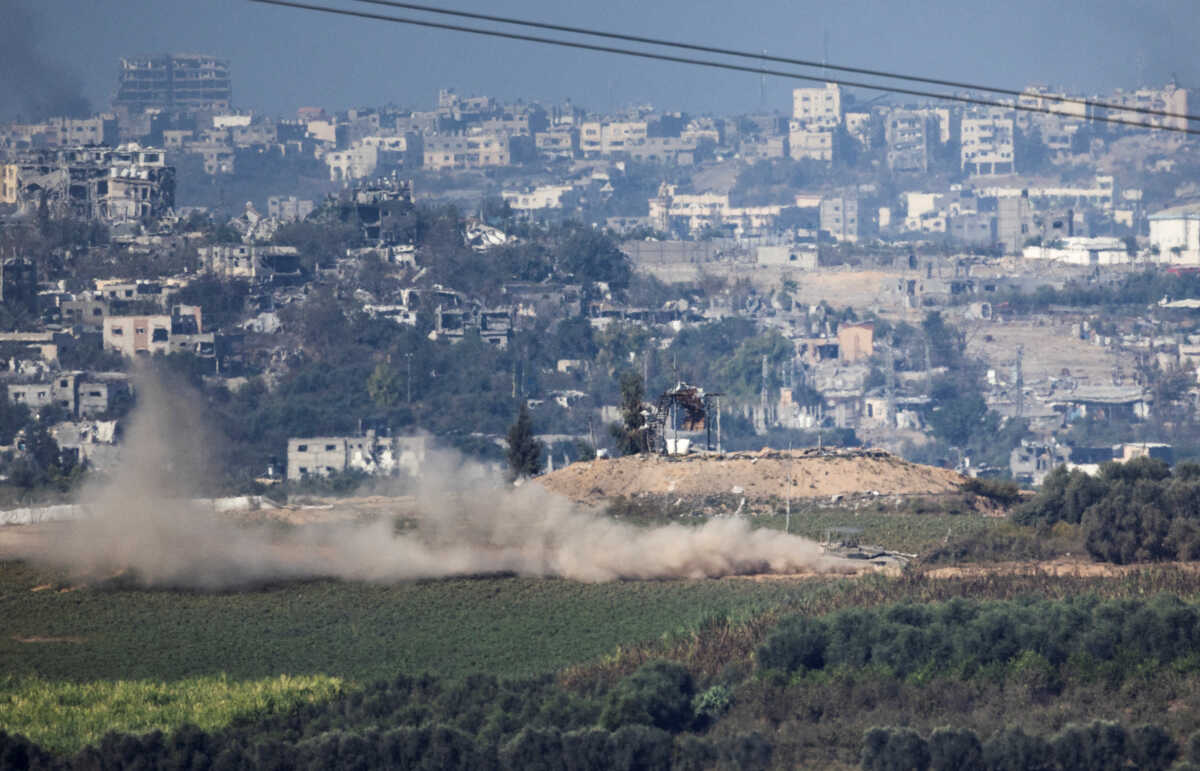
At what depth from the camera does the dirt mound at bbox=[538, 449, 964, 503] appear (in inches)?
2958

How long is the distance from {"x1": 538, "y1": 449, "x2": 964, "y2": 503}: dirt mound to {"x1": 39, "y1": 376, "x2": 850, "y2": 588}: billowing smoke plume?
13712 mm

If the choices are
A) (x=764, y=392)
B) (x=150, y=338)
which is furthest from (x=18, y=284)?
(x=764, y=392)

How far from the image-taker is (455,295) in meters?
198

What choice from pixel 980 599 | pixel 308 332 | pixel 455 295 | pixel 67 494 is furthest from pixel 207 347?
pixel 980 599

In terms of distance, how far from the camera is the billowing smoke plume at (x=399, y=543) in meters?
56.0

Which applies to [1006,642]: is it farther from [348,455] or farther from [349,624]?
[348,455]

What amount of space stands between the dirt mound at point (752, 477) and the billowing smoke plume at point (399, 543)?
45.0 feet

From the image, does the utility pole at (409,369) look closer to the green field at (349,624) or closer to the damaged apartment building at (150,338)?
the damaged apartment building at (150,338)

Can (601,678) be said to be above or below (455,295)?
below

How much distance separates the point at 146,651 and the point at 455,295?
149544 millimetres

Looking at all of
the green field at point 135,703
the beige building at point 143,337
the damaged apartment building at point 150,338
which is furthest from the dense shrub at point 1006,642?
the beige building at point 143,337

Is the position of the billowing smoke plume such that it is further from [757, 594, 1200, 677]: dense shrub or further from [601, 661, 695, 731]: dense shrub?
[601, 661, 695, 731]: dense shrub

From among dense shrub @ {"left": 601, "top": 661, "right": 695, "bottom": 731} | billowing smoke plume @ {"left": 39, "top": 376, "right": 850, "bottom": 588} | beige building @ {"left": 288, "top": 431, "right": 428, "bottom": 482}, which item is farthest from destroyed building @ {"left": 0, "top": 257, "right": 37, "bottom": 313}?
dense shrub @ {"left": 601, "top": 661, "right": 695, "bottom": 731}

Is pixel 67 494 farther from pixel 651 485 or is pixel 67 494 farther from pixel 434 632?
pixel 434 632
